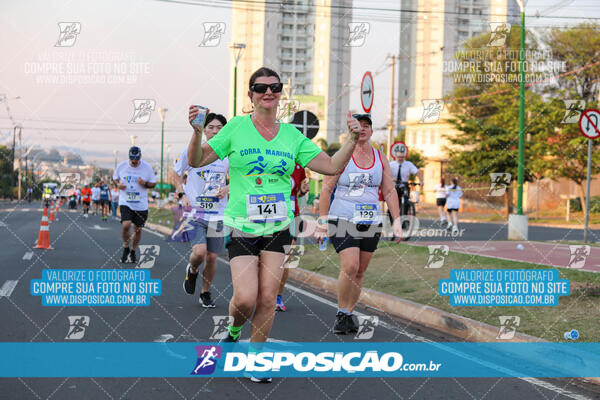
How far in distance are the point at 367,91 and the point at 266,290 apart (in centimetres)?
499

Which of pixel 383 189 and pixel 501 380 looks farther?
pixel 383 189

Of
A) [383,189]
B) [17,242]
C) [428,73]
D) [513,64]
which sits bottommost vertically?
[17,242]

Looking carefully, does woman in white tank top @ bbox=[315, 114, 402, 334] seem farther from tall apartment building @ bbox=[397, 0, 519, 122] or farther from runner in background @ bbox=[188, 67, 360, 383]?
tall apartment building @ bbox=[397, 0, 519, 122]

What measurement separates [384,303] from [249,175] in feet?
14.6

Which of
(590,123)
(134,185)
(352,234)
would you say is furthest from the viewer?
(590,123)

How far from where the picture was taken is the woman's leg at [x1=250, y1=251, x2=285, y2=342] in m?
4.86

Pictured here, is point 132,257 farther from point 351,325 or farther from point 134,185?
point 351,325

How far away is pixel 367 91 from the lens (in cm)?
933

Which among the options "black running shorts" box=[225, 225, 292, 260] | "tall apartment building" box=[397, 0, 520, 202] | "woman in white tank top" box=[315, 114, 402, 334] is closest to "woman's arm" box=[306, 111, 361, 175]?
"black running shorts" box=[225, 225, 292, 260]

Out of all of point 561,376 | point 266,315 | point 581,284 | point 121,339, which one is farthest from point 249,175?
point 581,284

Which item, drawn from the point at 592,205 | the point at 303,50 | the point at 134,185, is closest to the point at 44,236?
the point at 134,185

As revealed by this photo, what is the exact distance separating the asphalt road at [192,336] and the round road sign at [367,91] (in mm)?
2577

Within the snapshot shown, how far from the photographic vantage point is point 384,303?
8812mm

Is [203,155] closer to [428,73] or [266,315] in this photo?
[266,315]
